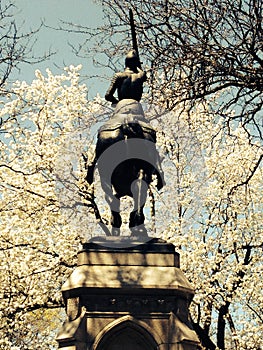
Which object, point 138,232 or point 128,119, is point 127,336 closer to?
point 138,232

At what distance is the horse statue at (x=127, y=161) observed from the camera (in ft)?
28.5

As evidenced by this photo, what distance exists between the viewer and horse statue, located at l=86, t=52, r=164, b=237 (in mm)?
8680

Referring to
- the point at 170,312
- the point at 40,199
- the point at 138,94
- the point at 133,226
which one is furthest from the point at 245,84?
the point at 40,199

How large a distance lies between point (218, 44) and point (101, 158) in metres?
2.13

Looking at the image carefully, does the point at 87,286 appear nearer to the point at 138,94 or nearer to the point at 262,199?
the point at 138,94

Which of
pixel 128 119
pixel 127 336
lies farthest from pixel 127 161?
pixel 127 336

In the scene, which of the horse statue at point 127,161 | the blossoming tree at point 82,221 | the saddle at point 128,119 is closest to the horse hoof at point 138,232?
the horse statue at point 127,161

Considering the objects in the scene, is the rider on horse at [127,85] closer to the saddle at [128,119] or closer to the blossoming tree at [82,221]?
the saddle at [128,119]

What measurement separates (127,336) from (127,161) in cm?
229

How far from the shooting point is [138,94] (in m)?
9.37

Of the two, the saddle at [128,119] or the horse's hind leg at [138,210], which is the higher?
the saddle at [128,119]

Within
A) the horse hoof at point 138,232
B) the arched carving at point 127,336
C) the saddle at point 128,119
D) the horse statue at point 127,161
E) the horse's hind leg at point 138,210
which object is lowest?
the arched carving at point 127,336

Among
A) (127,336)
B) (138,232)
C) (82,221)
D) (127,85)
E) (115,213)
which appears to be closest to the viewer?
(127,336)

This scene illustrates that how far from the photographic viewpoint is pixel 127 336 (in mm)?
7707
